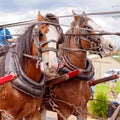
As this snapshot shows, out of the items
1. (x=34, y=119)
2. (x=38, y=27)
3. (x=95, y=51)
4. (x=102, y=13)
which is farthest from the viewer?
(x=95, y=51)

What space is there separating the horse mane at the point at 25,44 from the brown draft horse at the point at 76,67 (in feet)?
3.06

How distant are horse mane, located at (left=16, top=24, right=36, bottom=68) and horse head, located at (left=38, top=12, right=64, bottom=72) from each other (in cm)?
24

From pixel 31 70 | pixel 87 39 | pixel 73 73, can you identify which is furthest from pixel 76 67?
pixel 31 70

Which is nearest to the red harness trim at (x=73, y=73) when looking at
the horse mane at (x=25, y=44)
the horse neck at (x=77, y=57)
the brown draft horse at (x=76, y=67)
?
the brown draft horse at (x=76, y=67)

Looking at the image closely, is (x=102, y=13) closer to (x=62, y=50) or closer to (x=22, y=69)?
(x=22, y=69)

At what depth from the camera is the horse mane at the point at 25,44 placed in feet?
15.8

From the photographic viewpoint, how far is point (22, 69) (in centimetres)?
482

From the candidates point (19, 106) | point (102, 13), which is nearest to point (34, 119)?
point (19, 106)

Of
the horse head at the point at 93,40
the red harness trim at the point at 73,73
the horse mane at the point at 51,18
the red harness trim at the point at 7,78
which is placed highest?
the horse mane at the point at 51,18

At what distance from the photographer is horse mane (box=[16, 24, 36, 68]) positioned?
15.8 ft

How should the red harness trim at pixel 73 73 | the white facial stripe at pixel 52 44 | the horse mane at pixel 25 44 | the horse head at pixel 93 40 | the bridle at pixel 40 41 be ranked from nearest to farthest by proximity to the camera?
the white facial stripe at pixel 52 44 → the bridle at pixel 40 41 → the horse mane at pixel 25 44 → the red harness trim at pixel 73 73 → the horse head at pixel 93 40

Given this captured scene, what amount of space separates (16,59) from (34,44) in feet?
1.07

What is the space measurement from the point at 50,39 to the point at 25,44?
1.61 feet

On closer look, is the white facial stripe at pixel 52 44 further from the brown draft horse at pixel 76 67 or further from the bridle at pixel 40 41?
the brown draft horse at pixel 76 67
